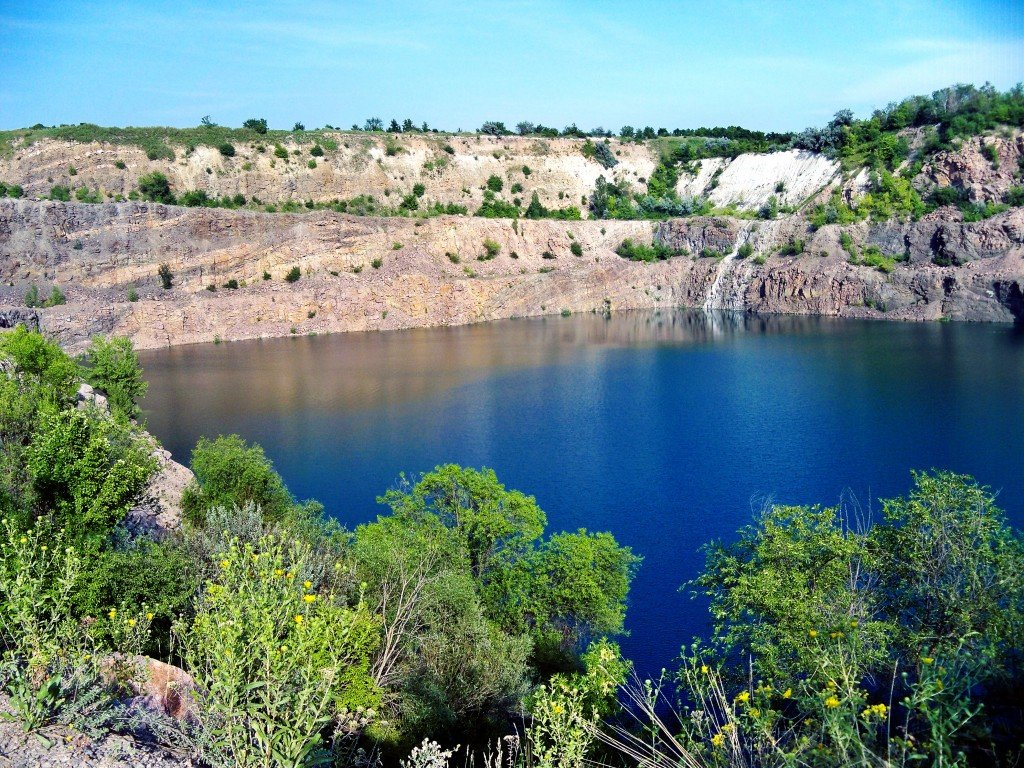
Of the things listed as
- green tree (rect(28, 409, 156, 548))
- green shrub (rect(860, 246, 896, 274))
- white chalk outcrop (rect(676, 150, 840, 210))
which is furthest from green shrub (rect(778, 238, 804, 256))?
green tree (rect(28, 409, 156, 548))

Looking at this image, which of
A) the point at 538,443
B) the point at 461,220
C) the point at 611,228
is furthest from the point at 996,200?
the point at 538,443

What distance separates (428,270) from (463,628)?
61196 millimetres

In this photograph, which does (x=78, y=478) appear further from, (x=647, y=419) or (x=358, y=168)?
(x=358, y=168)

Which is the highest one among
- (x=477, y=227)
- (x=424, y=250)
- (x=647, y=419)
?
(x=477, y=227)

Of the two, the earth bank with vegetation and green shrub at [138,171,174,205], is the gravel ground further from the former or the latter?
green shrub at [138,171,174,205]

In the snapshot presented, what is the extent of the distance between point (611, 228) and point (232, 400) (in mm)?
50791

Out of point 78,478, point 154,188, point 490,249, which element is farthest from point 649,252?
point 78,478

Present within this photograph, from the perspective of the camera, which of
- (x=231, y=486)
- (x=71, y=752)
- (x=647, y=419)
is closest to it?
(x=71, y=752)

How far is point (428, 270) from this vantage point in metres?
73.9

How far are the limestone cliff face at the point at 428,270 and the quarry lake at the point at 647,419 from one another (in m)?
5.17

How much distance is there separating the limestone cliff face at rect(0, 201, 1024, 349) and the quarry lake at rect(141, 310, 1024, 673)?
5.17 meters

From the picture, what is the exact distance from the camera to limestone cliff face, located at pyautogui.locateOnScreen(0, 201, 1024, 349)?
6278cm

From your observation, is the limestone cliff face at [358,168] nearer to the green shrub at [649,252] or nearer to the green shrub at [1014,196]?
the green shrub at [649,252]

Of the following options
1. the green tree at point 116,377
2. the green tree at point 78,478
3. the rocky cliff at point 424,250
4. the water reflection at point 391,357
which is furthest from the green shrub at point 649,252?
the green tree at point 78,478
